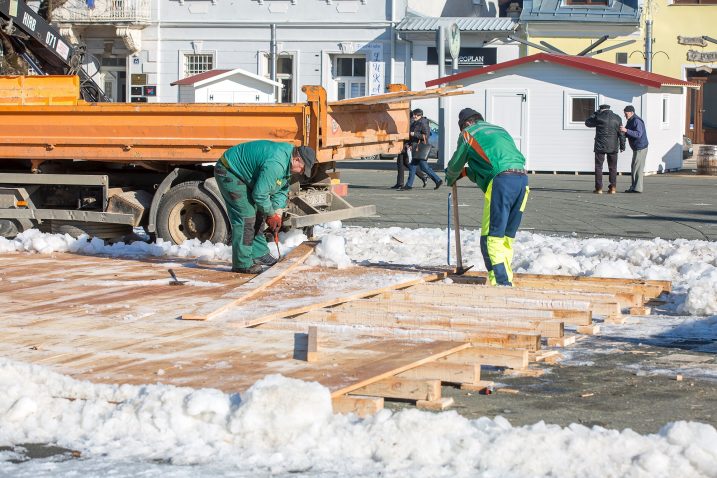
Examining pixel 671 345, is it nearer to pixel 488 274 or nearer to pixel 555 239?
pixel 488 274

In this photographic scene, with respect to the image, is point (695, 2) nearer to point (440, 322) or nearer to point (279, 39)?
point (279, 39)

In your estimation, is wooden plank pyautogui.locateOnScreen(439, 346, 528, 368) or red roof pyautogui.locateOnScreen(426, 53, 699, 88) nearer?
wooden plank pyautogui.locateOnScreen(439, 346, 528, 368)

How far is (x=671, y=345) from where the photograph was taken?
Result: 9875 mm

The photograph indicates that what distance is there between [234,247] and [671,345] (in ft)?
15.0

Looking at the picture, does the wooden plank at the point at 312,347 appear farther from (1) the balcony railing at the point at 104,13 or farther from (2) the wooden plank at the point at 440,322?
(1) the balcony railing at the point at 104,13

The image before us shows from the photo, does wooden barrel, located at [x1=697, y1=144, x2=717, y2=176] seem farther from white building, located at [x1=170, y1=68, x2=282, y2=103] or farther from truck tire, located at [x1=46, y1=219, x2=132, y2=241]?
truck tire, located at [x1=46, y1=219, x2=132, y2=241]

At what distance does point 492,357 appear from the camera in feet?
27.6

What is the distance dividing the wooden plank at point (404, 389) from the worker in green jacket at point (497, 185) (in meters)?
3.91

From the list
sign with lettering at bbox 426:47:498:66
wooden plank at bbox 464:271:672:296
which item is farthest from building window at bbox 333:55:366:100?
wooden plank at bbox 464:271:672:296

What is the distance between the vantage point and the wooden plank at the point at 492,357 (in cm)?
834

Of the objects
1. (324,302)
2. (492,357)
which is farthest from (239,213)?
(492,357)

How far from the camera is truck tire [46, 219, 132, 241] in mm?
15508

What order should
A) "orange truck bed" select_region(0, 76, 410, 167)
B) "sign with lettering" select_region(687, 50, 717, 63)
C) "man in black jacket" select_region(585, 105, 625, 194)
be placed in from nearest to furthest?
"orange truck bed" select_region(0, 76, 410, 167), "man in black jacket" select_region(585, 105, 625, 194), "sign with lettering" select_region(687, 50, 717, 63)

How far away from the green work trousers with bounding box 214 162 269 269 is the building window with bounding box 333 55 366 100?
3357 cm
